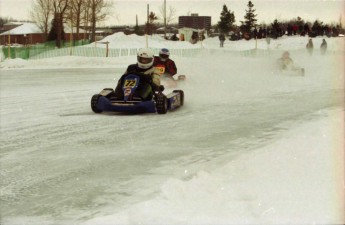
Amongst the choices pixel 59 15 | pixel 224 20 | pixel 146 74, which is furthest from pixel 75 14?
pixel 146 74

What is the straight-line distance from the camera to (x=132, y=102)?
32.9 ft

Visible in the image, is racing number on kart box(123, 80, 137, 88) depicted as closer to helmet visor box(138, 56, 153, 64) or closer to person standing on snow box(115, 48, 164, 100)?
person standing on snow box(115, 48, 164, 100)

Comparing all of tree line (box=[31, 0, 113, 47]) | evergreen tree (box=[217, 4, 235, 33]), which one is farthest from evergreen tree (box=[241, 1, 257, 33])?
A: tree line (box=[31, 0, 113, 47])

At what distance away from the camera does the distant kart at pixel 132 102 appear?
32.7 feet

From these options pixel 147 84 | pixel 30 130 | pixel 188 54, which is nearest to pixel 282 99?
pixel 147 84

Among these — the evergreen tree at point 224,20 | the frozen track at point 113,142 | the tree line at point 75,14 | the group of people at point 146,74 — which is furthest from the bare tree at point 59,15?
the group of people at point 146,74

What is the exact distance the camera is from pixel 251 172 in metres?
5.46

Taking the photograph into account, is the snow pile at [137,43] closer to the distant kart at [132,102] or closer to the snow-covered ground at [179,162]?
the snow-covered ground at [179,162]

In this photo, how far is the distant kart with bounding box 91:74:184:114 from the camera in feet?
32.7

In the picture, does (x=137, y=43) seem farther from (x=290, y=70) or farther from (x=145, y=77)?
(x=145, y=77)

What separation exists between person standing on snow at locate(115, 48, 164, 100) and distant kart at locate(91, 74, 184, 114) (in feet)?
0.19

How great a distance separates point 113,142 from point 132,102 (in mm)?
2539

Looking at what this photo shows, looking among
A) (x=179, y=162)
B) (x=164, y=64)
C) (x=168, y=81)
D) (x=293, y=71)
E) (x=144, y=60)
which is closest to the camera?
(x=179, y=162)

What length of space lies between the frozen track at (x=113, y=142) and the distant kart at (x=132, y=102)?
0.47 ft
